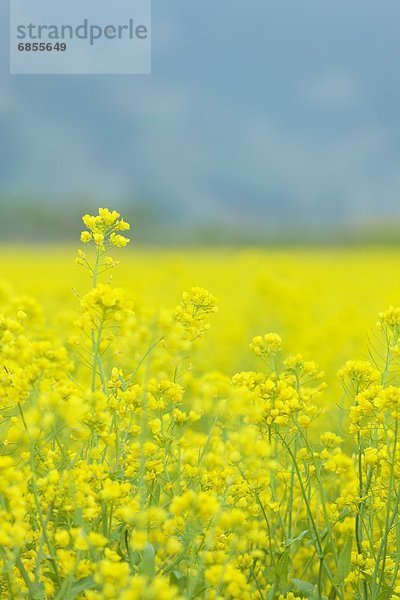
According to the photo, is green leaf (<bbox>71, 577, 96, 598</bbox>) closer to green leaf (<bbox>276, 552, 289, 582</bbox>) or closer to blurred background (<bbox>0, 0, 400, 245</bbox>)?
green leaf (<bbox>276, 552, 289, 582</bbox>)

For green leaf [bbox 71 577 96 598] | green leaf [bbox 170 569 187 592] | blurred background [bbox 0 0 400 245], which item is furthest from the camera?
blurred background [bbox 0 0 400 245]

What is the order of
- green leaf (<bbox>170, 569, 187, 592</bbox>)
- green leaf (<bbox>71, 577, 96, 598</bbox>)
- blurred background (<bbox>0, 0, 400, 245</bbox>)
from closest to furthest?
green leaf (<bbox>71, 577, 96, 598</bbox>)
green leaf (<bbox>170, 569, 187, 592</bbox>)
blurred background (<bbox>0, 0, 400, 245</bbox>)

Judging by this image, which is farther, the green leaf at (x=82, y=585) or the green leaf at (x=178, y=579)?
the green leaf at (x=178, y=579)

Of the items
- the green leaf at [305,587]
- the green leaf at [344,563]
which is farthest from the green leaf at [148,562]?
the green leaf at [344,563]

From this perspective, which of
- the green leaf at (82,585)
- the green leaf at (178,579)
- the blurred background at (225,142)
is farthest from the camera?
the blurred background at (225,142)

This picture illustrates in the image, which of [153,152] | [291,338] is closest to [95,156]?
[153,152]

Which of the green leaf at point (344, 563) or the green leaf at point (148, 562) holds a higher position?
the green leaf at point (148, 562)

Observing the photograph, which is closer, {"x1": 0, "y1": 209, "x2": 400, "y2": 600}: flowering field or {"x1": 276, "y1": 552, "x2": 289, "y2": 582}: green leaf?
{"x1": 0, "y1": 209, "x2": 400, "y2": 600}: flowering field

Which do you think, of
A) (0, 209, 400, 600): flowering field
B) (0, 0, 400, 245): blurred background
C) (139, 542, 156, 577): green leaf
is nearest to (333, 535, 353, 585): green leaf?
(0, 209, 400, 600): flowering field

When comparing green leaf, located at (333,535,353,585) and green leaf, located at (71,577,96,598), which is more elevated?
green leaf, located at (71,577,96,598)

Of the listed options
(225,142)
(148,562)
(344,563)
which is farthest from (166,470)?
(225,142)

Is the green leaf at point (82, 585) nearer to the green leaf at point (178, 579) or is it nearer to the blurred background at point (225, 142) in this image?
the green leaf at point (178, 579)

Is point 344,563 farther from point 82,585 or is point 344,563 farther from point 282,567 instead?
point 82,585

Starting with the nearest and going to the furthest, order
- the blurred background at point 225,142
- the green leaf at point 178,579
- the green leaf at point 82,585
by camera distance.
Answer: the green leaf at point 82,585 → the green leaf at point 178,579 → the blurred background at point 225,142
